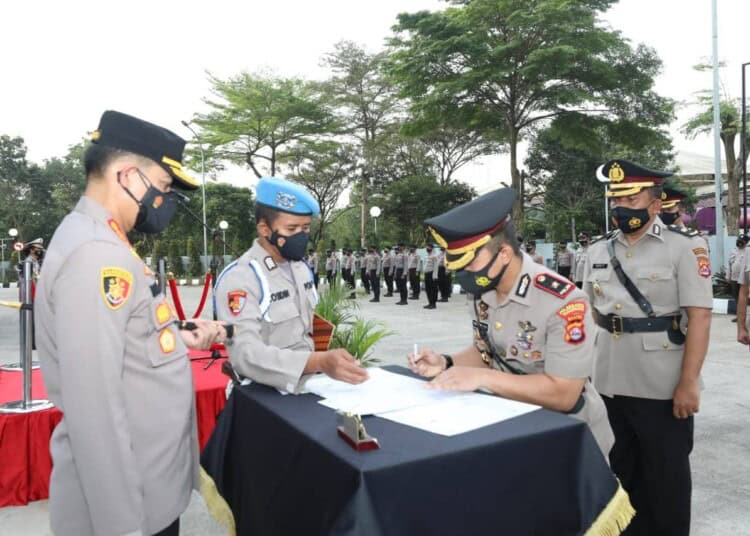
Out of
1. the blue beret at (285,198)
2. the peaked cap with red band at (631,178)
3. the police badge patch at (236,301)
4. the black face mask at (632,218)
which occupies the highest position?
the peaked cap with red band at (631,178)

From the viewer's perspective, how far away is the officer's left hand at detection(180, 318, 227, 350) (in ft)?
5.63

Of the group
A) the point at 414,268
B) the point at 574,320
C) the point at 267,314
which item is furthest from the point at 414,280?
the point at 574,320

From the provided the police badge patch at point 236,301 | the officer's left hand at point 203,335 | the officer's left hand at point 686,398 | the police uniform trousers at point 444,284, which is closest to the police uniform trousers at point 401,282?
the police uniform trousers at point 444,284

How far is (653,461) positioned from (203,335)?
1828 millimetres

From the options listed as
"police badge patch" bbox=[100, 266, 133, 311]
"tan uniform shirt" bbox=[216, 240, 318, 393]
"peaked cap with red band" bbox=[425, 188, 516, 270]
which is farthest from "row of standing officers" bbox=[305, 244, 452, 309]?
"police badge patch" bbox=[100, 266, 133, 311]

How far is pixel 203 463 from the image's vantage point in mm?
1974

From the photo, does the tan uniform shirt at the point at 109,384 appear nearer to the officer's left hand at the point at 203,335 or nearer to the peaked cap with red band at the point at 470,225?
the officer's left hand at the point at 203,335

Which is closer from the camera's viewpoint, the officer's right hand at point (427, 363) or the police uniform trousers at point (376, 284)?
the officer's right hand at point (427, 363)

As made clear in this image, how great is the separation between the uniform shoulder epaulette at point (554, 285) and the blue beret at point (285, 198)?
916 millimetres

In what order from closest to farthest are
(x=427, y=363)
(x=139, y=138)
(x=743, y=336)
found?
(x=139, y=138)
(x=427, y=363)
(x=743, y=336)

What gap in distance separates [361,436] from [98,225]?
840mm

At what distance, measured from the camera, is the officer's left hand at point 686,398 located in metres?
2.27

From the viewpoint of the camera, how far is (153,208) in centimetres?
159

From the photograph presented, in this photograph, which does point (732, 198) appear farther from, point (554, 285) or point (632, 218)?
point (554, 285)
